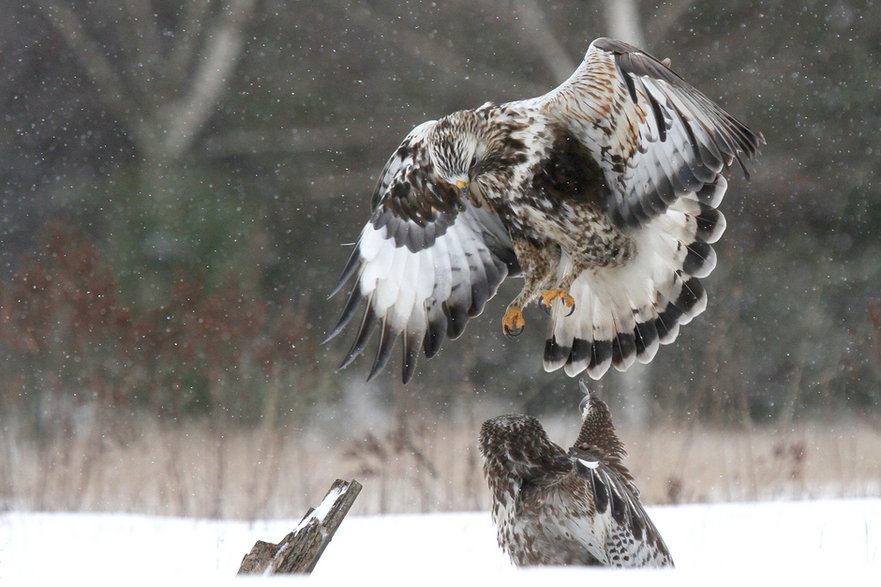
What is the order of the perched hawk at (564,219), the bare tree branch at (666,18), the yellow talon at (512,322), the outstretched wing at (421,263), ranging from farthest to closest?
the bare tree branch at (666,18) → the outstretched wing at (421,263) → the yellow talon at (512,322) → the perched hawk at (564,219)

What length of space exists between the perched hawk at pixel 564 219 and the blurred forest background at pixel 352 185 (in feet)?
12.4


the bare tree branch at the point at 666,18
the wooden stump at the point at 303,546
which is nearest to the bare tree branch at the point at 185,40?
the bare tree branch at the point at 666,18

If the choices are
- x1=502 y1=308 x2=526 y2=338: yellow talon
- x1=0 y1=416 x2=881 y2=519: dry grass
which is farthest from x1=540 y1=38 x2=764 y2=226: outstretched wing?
x1=0 y1=416 x2=881 y2=519: dry grass

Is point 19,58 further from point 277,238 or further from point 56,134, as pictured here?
point 277,238

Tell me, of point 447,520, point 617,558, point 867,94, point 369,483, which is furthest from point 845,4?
point 617,558

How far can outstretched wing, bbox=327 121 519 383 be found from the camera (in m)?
4.66

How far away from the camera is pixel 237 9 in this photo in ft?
40.1

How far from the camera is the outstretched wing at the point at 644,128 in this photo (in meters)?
3.79

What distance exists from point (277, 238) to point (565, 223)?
25.3 feet

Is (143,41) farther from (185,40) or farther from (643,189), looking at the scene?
(643,189)

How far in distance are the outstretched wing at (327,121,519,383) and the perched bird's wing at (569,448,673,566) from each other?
4.43 ft

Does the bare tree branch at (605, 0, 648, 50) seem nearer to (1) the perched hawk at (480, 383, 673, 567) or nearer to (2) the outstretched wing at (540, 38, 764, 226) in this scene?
(2) the outstretched wing at (540, 38, 764, 226)

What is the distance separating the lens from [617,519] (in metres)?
3.39

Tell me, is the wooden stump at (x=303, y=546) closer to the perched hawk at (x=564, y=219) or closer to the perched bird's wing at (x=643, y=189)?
the perched hawk at (x=564, y=219)
